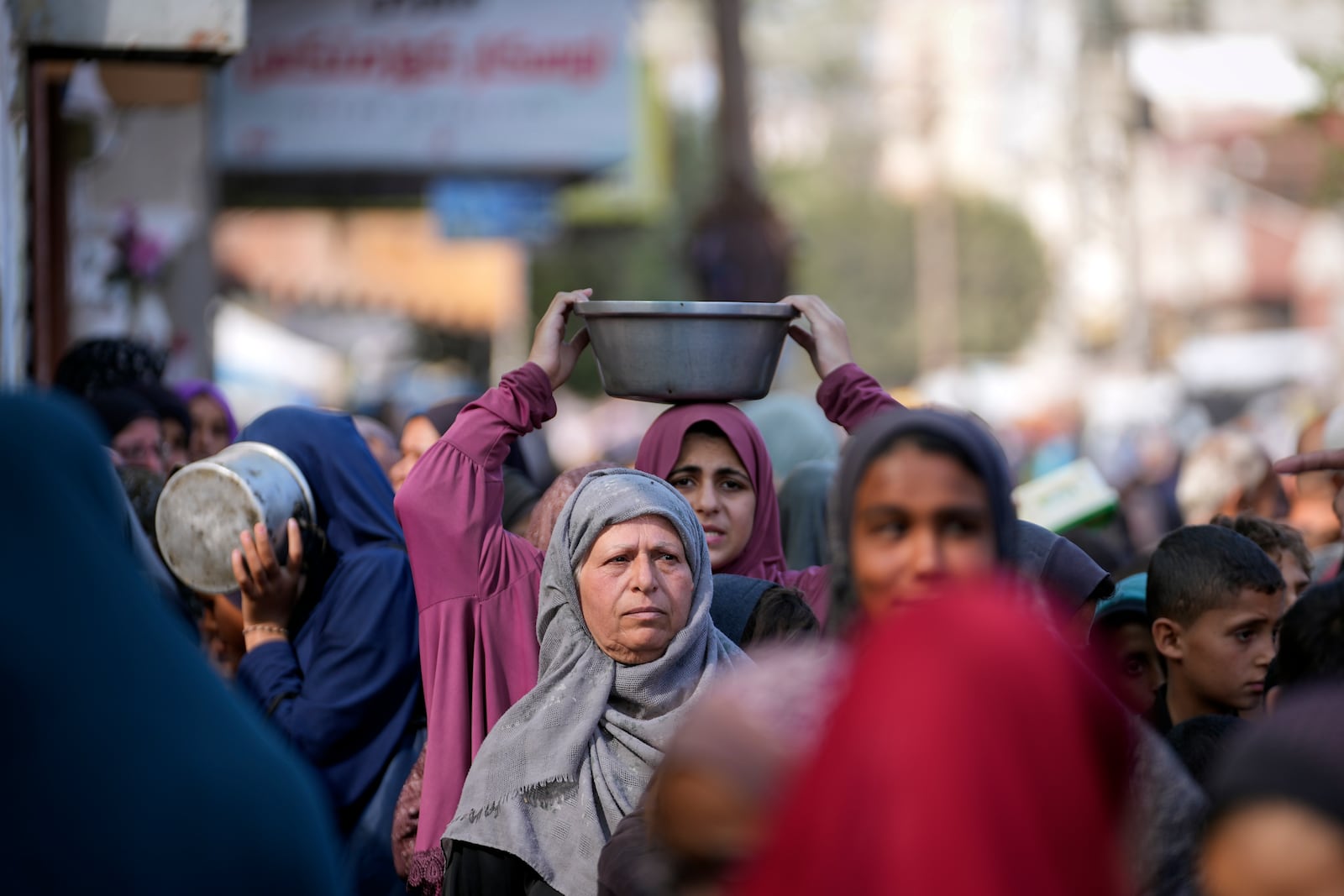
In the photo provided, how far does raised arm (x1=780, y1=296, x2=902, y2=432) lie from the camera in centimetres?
406

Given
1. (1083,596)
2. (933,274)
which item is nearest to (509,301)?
(1083,596)

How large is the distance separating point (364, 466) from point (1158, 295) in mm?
50304

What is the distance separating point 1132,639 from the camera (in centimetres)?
460

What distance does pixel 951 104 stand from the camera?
7012 cm

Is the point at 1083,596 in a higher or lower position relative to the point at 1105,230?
lower

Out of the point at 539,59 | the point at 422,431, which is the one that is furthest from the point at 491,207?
the point at 422,431

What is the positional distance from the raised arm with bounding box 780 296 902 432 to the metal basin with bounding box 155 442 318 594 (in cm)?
132

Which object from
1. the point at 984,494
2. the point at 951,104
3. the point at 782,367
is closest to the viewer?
the point at 984,494

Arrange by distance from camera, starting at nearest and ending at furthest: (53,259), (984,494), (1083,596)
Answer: (984,494)
(1083,596)
(53,259)

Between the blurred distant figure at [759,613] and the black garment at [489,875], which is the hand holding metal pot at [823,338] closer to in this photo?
the blurred distant figure at [759,613]

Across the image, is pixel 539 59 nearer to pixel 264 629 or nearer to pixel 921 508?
pixel 264 629

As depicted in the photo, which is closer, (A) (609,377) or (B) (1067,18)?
(A) (609,377)

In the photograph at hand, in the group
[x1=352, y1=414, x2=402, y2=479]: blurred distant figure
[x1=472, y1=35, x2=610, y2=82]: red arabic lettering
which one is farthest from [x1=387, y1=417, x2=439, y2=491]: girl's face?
[x1=472, y1=35, x2=610, y2=82]: red arabic lettering

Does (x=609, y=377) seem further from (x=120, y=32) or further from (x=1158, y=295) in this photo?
(x=1158, y=295)
